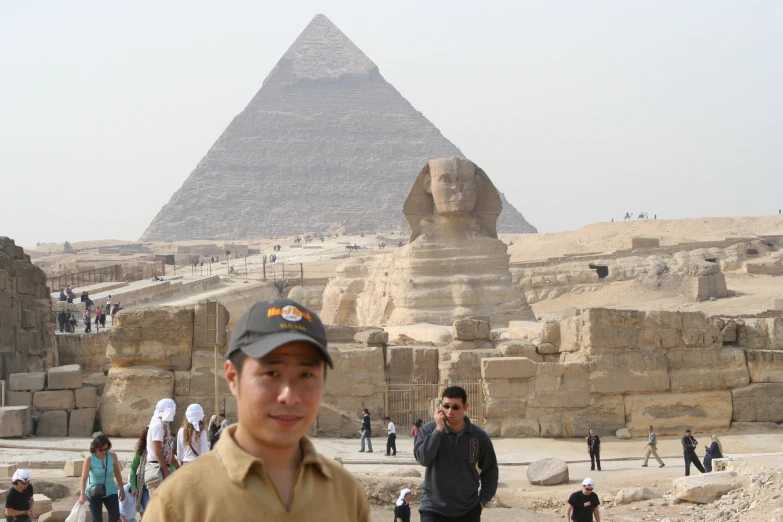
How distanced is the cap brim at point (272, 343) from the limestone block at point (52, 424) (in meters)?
7.15

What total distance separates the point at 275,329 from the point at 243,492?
0.98ft

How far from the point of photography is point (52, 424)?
867cm

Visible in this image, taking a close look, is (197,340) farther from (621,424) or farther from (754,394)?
(754,394)

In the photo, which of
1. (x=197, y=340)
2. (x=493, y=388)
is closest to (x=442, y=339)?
(x=493, y=388)

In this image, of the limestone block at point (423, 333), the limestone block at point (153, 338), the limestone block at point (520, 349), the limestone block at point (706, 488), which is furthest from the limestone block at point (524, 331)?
the limestone block at point (706, 488)

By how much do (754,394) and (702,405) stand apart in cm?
46

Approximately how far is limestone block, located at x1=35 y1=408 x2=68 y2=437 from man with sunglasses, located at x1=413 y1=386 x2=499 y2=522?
5408mm

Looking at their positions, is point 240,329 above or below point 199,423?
above

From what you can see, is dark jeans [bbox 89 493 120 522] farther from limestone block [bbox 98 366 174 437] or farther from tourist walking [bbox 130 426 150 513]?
limestone block [bbox 98 366 174 437]

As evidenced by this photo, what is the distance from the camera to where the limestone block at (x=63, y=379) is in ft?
28.5

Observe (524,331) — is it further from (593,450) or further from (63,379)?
(63,379)

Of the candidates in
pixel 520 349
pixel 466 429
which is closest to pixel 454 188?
pixel 520 349

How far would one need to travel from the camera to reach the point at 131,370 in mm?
8719

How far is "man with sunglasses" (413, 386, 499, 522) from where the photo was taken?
3.96m
